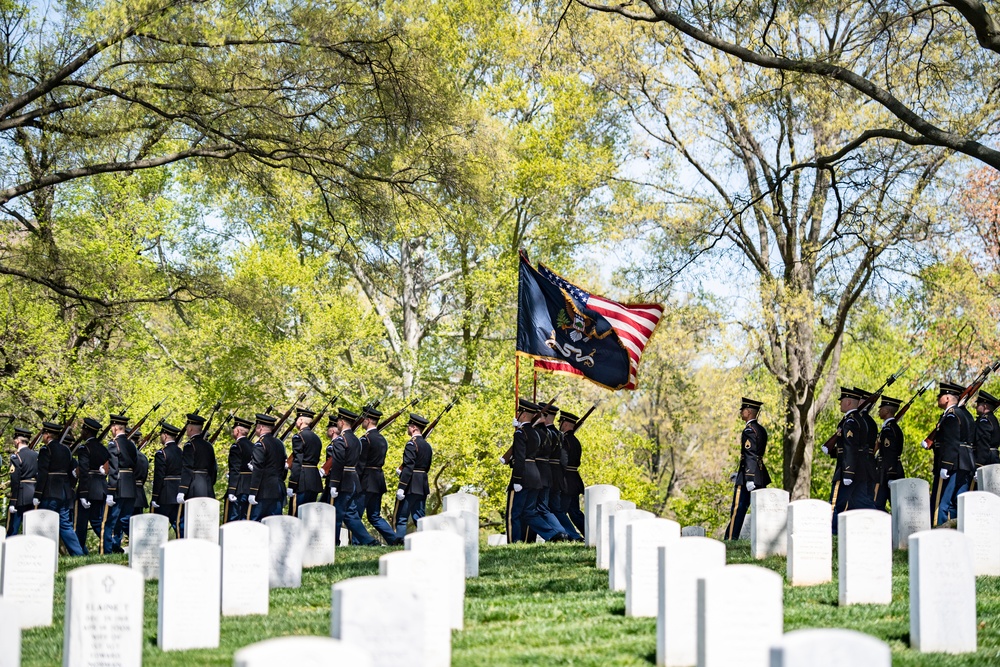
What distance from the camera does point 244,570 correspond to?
9055 mm

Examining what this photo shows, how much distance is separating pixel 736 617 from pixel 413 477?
1163 cm

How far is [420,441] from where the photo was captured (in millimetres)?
17344

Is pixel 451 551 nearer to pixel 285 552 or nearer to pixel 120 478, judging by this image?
pixel 285 552

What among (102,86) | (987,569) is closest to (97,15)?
(102,86)

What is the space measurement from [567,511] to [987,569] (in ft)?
27.5

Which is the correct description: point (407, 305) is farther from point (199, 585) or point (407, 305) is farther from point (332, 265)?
point (199, 585)

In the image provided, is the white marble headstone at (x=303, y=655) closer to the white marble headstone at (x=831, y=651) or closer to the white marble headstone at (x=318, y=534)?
the white marble headstone at (x=831, y=651)

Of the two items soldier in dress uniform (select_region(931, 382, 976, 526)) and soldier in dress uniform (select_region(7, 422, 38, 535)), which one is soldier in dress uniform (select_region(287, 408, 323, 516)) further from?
soldier in dress uniform (select_region(931, 382, 976, 526))

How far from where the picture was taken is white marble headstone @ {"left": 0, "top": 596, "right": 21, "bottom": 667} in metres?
5.51

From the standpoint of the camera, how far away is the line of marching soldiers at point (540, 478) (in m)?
15.9

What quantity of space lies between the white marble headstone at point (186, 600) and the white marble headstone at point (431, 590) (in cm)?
156

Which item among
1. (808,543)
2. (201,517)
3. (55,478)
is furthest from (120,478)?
(808,543)

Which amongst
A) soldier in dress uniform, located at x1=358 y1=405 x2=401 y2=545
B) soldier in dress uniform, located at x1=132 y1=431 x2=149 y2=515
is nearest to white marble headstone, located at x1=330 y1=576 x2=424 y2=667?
soldier in dress uniform, located at x1=358 y1=405 x2=401 y2=545

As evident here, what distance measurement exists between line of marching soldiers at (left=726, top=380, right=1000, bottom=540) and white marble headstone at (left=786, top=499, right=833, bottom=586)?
4.09 meters
